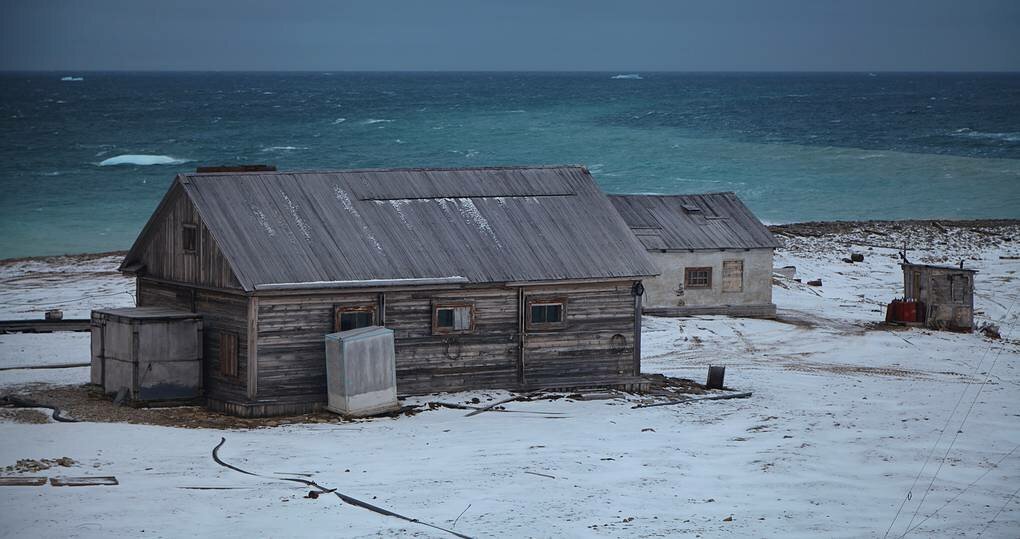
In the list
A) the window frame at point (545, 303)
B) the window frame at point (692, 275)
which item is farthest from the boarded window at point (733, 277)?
the window frame at point (545, 303)

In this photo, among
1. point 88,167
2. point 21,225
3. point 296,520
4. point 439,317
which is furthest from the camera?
point 88,167

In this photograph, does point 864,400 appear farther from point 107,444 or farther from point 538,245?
point 107,444

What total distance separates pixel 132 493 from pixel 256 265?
661 cm

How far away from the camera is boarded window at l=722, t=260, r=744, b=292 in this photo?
124 ft

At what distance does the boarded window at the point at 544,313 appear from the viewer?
26438mm

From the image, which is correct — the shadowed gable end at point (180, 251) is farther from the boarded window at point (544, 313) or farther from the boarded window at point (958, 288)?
the boarded window at point (958, 288)

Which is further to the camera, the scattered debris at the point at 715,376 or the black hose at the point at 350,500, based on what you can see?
the scattered debris at the point at 715,376

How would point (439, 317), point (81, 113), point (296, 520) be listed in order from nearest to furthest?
1. point (296, 520)
2. point (439, 317)
3. point (81, 113)

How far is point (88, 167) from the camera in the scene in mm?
88625

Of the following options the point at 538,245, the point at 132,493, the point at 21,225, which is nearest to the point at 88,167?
the point at 21,225

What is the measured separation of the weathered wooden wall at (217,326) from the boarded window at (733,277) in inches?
662

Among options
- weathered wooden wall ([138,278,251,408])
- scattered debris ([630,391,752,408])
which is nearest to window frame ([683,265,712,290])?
scattered debris ([630,391,752,408])

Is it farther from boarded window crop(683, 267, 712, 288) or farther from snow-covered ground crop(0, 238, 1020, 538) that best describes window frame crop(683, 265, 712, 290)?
snow-covered ground crop(0, 238, 1020, 538)

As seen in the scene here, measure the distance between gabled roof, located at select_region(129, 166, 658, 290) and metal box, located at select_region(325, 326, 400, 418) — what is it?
1.10m
